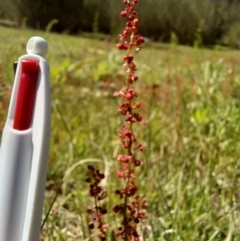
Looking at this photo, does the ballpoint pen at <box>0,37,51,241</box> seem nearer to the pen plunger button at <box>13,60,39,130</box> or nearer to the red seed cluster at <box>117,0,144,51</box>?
the pen plunger button at <box>13,60,39,130</box>

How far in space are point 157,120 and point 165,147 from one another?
0.91ft

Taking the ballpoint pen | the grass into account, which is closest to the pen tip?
the ballpoint pen

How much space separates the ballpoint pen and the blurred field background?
0.34m

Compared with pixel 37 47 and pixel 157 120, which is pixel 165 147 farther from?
pixel 37 47

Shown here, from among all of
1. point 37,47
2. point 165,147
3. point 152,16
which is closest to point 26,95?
point 37,47

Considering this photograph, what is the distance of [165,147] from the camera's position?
1.74 meters

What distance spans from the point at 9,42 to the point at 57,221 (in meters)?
0.81

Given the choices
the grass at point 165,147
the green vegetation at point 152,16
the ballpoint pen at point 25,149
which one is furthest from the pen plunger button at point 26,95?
the green vegetation at point 152,16

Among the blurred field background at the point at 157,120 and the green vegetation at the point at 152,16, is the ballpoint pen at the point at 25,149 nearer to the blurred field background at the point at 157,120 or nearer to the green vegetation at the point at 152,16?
the blurred field background at the point at 157,120

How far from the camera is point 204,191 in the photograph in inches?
44.7

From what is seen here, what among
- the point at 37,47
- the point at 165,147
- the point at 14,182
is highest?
the point at 165,147

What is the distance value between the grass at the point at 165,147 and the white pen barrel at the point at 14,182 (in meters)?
0.30

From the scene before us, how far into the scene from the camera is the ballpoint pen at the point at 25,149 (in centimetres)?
55

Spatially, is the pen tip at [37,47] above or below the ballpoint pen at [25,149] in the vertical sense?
above
